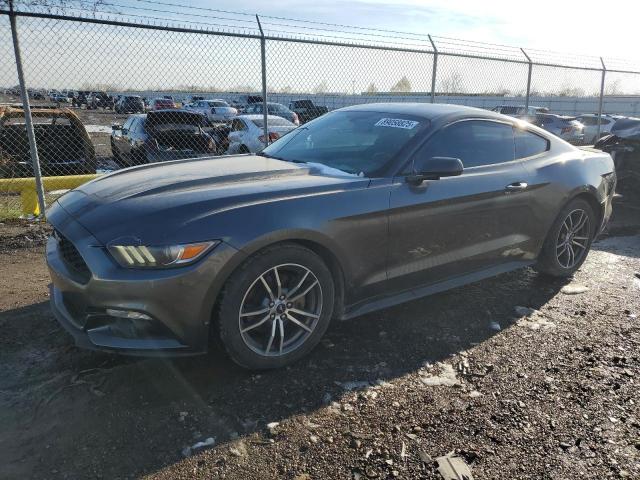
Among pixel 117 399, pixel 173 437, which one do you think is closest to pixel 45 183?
pixel 117 399

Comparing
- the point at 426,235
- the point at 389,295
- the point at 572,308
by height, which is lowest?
the point at 572,308

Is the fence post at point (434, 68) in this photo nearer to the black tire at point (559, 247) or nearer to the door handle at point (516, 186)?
the black tire at point (559, 247)

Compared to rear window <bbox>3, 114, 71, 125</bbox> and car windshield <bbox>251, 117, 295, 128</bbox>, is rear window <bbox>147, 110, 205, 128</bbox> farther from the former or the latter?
rear window <bbox>3, 114, 71, 125</bbox>

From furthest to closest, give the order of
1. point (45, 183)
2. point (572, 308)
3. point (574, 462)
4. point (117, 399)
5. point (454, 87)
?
point (454, 87)
point (45, 183)
point (572, 308)
point (117, 399)
point (574, 462)

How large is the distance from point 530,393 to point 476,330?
2.74 feet

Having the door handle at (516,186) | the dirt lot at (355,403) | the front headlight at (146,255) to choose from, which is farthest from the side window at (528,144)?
the front headlight at (146,255)

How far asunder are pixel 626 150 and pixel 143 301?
7.83m

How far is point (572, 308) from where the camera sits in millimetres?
4262

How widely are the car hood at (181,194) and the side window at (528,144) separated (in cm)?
180

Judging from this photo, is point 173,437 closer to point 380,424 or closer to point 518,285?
point 380,424

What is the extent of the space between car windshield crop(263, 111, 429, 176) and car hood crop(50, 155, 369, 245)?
8.5 inches

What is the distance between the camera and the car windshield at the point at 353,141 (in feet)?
11.9

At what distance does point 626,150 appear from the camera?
7785 millimetres

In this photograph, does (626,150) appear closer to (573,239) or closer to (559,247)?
(573,239)
